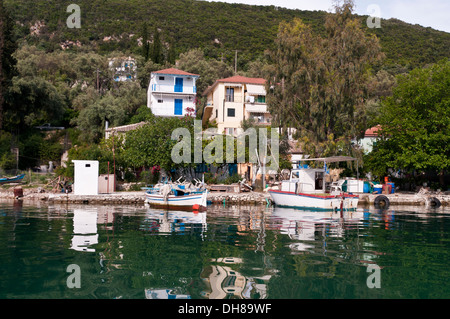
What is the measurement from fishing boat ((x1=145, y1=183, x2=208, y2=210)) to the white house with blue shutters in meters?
25.8

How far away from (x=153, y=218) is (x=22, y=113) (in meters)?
35.9

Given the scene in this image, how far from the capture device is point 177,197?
1088 inches

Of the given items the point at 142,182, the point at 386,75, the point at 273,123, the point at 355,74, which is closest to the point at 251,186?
the point at 273,123

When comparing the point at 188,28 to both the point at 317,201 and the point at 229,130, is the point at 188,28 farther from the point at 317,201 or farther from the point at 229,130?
the point at 317,201

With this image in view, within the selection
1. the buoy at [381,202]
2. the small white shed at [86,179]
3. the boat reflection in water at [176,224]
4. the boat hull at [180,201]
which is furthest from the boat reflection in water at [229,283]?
the buoy at [381,202]

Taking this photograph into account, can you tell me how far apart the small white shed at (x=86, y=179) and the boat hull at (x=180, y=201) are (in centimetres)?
595

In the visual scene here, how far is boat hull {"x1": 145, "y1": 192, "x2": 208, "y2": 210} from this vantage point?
87.8 ft

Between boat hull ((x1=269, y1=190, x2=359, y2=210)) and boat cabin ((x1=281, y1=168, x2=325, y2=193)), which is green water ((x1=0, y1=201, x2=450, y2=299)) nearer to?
boat hull ((x1=269, y1=190, x2=359, y2=210))

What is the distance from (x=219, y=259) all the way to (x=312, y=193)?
19.8 metres

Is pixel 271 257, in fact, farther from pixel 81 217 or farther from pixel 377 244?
pixel 81 217

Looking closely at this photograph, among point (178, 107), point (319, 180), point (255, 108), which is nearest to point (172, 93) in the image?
point (178, 107)

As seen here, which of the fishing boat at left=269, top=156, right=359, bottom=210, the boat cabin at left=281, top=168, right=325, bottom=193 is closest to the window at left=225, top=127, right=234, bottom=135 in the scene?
the fishing boat at left=269, top=156, right=359, bottom=210

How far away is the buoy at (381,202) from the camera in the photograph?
33.4 meters

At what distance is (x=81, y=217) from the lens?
22047mm
